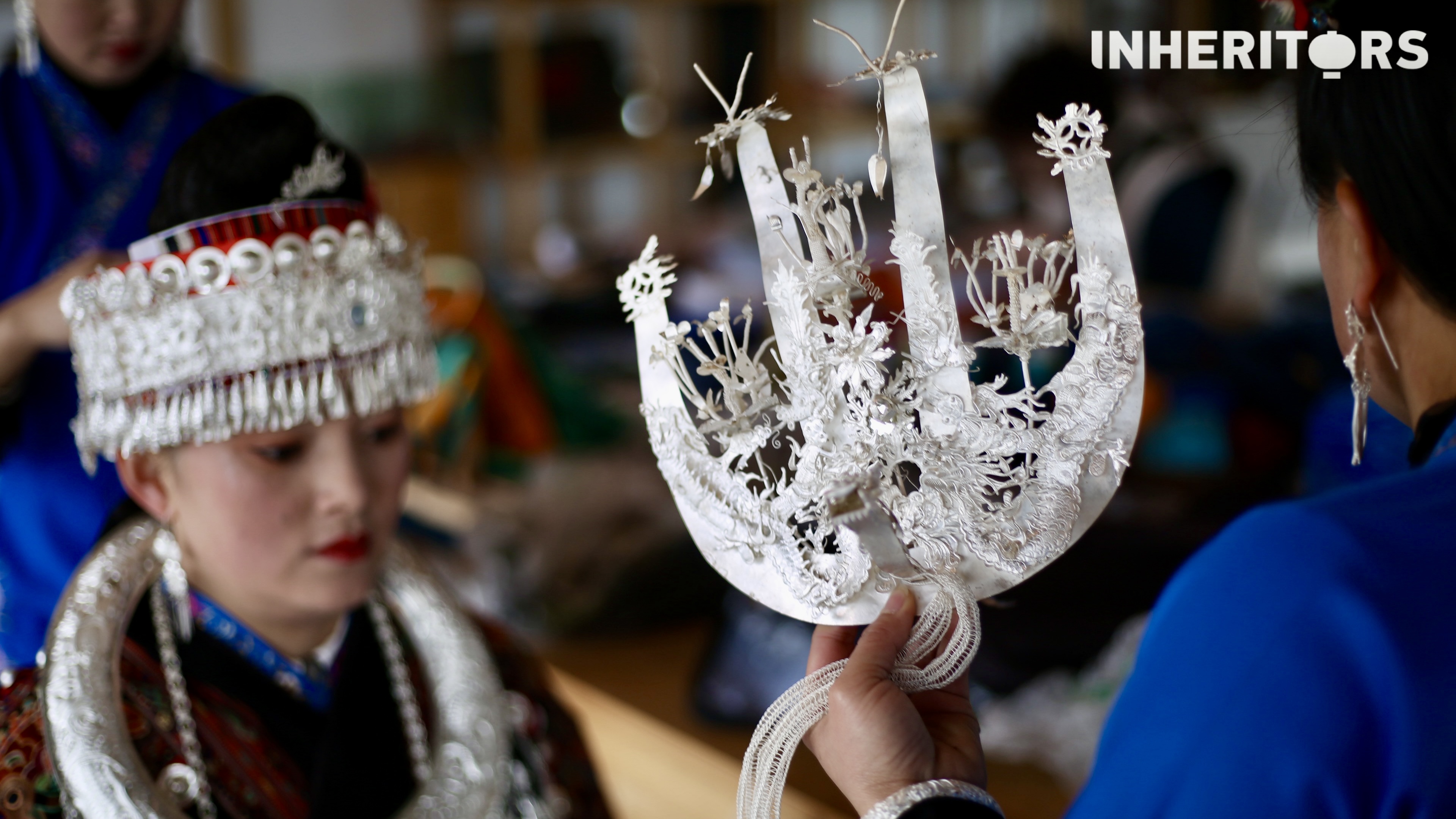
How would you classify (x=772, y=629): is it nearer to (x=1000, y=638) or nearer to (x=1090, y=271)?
(x=1000, y=638)

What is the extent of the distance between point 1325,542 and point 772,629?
4.29 feet

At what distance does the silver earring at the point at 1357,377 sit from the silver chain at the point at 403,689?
2.92ft

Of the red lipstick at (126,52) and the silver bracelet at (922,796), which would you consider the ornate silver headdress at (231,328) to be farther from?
the silver bracelet at (922,796)

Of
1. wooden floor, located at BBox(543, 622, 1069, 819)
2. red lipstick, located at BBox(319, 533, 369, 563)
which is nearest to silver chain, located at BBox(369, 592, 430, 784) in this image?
red lipstick, located at BBox(319, 533, 369, 563)

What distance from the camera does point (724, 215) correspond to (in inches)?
180

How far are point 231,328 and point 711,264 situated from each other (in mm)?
3105

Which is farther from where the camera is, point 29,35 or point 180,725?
point 29,35

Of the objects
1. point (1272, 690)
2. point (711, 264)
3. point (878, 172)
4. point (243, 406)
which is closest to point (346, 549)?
point (243, 406)

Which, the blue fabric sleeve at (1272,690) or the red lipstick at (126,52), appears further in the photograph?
the red lipstick at (126,52)

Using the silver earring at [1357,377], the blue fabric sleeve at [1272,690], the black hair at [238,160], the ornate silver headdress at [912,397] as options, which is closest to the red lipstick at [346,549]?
the black hair at [238,160]

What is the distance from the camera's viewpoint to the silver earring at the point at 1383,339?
0.70 m

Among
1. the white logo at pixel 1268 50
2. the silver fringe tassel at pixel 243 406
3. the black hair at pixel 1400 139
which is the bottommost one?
the silver fringe tassel at pixel 243 406

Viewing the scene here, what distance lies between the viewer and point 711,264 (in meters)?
4.04

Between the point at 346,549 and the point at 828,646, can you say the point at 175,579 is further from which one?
the point at 828,646
